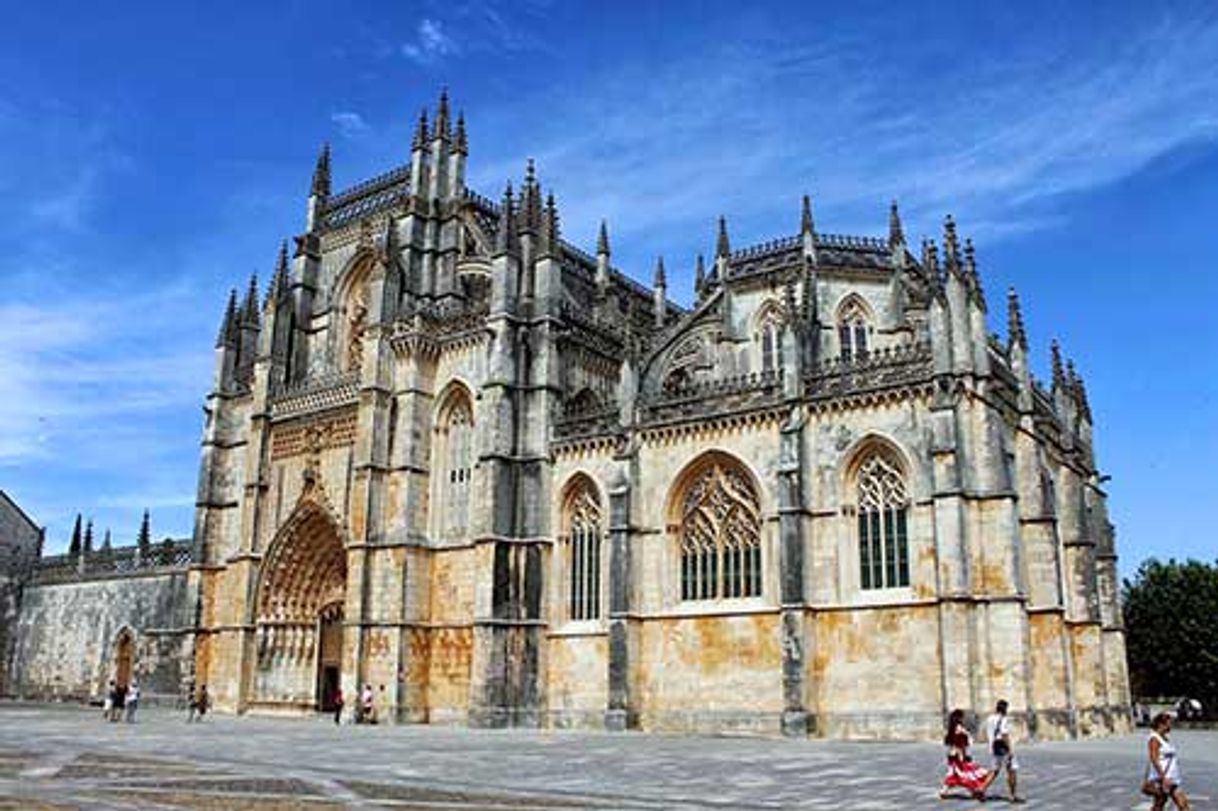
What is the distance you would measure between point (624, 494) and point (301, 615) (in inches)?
580

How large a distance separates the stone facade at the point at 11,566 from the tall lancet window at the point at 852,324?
42.4 metres

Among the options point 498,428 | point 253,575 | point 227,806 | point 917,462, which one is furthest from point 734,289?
point 227,806

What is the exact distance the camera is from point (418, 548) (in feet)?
111

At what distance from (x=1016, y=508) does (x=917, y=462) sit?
2.50 metres

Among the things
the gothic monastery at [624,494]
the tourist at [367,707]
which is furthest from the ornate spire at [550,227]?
the tourist at [367,707]

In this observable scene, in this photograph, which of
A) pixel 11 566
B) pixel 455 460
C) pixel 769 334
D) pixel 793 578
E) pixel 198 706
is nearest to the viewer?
pixel 793 578

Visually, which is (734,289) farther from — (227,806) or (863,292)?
(227,806)

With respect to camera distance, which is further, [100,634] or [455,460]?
[100,634]

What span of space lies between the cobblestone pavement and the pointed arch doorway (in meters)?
10.7

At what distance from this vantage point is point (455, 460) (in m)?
34.8

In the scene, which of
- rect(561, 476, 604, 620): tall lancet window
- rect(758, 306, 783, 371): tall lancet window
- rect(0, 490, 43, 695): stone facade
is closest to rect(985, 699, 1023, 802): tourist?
rect(561, 476, 604, 620): tall lancet window

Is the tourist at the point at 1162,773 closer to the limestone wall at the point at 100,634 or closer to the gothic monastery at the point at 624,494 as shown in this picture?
the gothic monastery at the point at 624,494

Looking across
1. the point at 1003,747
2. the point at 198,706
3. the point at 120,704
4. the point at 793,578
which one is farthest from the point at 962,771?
the point at 120,704

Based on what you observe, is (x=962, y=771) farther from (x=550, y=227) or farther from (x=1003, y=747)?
(x=550, y=227)
